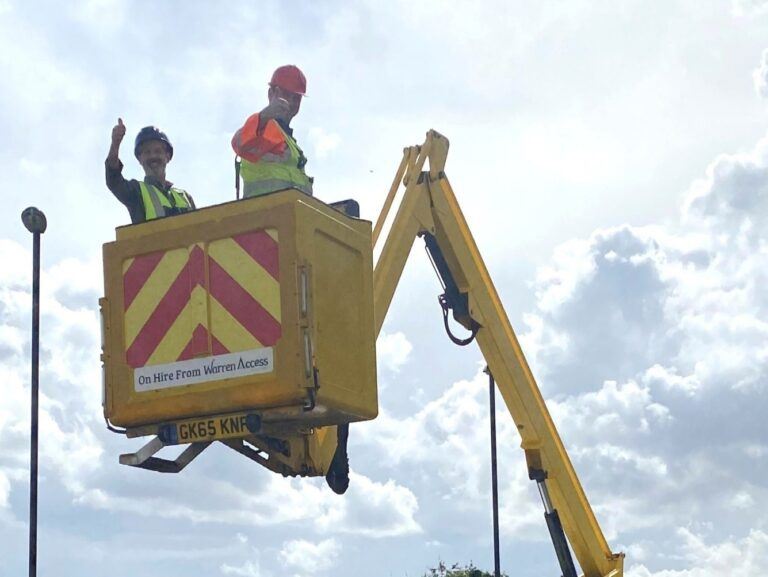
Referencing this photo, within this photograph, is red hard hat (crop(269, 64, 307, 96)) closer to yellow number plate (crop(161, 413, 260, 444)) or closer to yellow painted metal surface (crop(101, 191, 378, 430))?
yellow painted metal surface (crop(101, 191, 378, 430))

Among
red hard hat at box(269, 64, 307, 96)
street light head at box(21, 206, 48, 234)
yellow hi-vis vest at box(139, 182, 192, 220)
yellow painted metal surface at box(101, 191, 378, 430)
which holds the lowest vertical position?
yellow painted metal surface at box(101, 191, 378, 430)

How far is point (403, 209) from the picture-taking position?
1068 cm

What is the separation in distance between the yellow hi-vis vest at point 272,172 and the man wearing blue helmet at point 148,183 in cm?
51

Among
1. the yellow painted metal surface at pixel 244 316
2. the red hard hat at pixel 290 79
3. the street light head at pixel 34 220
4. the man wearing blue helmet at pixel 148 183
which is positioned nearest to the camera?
the yellow painted metal surface at pixel 244 316

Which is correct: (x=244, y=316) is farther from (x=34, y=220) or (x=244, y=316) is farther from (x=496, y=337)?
(x=496, y=337)

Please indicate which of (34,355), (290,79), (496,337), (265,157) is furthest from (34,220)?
(496,337)

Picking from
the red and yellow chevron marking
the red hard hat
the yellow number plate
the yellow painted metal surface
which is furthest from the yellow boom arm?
the yellow number plate

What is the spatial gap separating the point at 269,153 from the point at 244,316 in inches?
63.2

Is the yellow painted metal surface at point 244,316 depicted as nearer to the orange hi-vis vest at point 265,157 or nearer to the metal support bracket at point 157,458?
the metal support bracket at point 157,458

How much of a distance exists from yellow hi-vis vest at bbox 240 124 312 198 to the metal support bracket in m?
1.69

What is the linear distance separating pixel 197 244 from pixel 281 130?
135 centimetres

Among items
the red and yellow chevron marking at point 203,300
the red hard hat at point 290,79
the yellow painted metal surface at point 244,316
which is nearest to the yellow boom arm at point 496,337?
the red hard hat at point 290,79

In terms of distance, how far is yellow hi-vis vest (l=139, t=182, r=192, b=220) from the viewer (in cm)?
862

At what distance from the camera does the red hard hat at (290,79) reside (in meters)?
8.96
